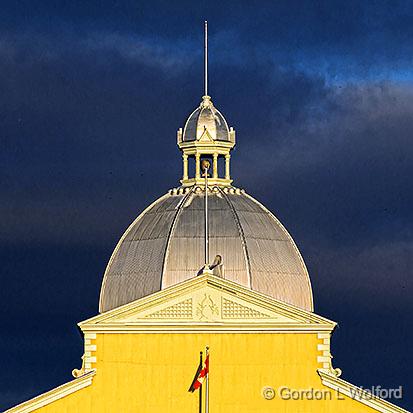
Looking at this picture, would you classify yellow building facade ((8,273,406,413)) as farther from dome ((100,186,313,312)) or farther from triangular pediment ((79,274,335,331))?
dome ((100,186,313,312))

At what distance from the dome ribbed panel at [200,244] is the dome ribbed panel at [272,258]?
18.7 inches

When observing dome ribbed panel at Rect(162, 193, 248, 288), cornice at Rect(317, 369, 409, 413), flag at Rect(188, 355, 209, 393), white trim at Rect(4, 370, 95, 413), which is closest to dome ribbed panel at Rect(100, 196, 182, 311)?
dome ribbed panel at Rect(162, 193, 248, 288)

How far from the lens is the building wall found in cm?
9894

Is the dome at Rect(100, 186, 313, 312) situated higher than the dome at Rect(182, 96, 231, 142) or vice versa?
the dome at Rect(182, 96, 231, 142)

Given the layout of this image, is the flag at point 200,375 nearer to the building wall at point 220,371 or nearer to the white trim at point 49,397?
the building wall at point 220,371

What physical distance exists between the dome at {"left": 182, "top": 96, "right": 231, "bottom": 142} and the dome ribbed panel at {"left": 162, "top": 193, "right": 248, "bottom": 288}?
3475 millimetres

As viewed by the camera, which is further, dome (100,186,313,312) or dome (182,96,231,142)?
dome (182,96,231,142)

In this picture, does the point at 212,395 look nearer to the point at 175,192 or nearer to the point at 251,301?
the point at 251,301

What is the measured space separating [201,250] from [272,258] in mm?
2929

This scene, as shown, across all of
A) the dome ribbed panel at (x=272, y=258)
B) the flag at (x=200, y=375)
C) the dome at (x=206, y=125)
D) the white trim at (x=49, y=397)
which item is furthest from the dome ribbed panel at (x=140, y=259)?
the white trim at (x=49, y=397)

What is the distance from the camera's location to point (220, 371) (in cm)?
9900

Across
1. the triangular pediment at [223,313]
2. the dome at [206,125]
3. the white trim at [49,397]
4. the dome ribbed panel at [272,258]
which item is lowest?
the white trim at [49,397]

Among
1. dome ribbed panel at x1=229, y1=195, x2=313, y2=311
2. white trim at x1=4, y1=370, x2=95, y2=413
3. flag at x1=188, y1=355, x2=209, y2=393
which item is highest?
dome ribbed panel at x1=229, y1=195, x2=313, y2=311

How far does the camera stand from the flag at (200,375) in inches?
3883
